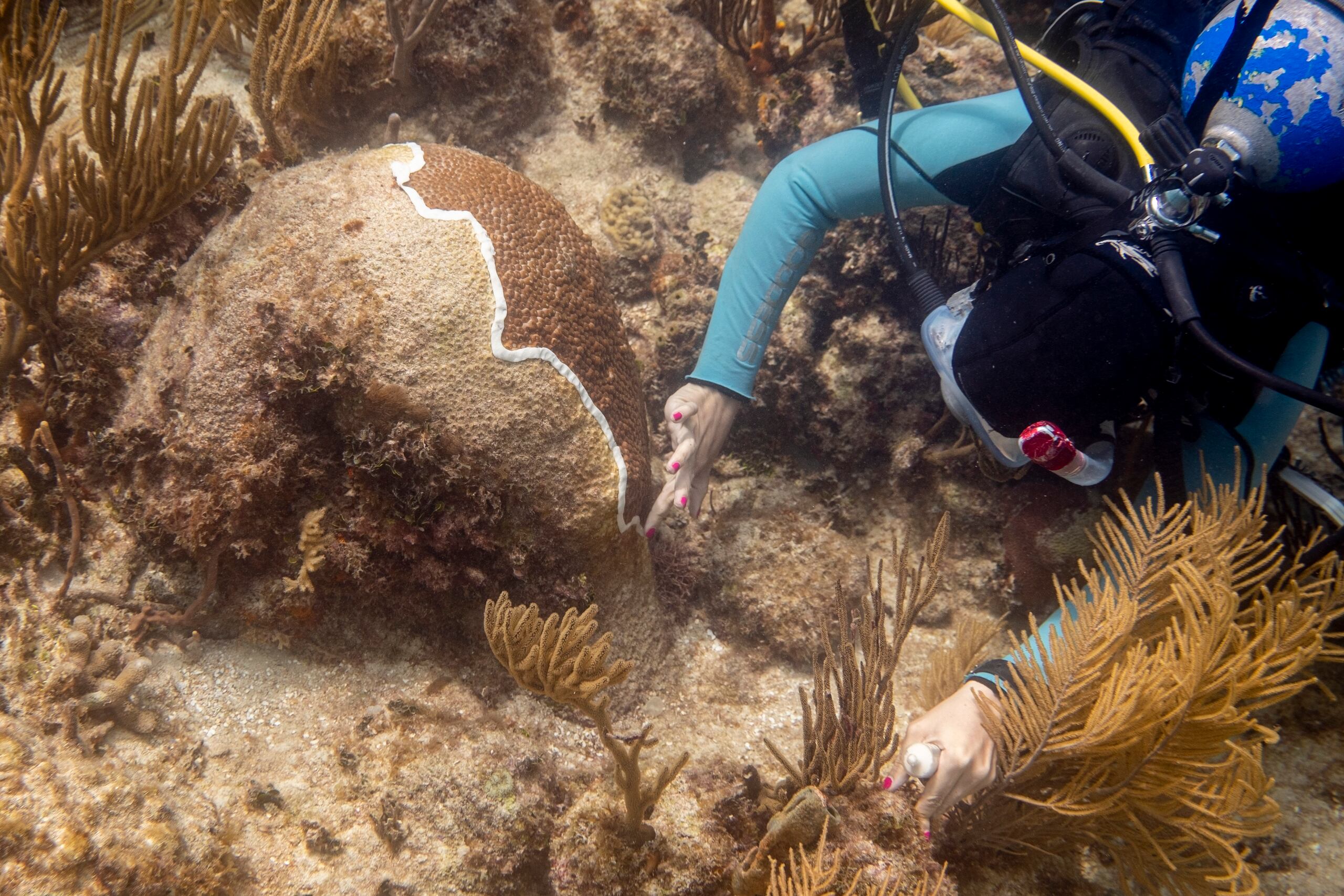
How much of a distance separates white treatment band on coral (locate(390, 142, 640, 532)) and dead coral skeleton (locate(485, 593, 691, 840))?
608 mm

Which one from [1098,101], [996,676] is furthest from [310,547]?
[1098,101]

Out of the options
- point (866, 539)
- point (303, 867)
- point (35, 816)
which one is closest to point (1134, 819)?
point (866, 539)

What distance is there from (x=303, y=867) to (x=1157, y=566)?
10.8ft

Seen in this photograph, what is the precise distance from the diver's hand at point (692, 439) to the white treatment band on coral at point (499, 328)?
22 centimetres

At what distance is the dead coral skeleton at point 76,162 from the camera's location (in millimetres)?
2154

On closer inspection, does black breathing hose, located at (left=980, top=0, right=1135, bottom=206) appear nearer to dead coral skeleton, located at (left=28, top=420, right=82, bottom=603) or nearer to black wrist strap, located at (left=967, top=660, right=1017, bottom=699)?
black wrist strap, located at (left=967, top=660, right=1017, bottom=699)

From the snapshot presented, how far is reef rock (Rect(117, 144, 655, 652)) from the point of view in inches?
90.1

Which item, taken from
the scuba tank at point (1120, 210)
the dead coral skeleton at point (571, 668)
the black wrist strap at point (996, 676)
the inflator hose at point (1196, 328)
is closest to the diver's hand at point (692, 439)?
the dead coral skeleton at point (571, 668)

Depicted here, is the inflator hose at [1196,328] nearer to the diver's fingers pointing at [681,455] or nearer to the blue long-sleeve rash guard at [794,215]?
the blue long-sleeve rash guard at [794,215]

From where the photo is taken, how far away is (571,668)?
2.18 metres

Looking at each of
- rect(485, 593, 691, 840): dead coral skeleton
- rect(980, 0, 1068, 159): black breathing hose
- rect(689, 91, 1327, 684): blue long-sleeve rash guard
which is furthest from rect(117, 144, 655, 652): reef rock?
rect(980, 0, 1068, 159): black breathing hose

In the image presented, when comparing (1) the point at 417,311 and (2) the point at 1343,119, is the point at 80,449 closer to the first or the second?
(1) the point at 417,311

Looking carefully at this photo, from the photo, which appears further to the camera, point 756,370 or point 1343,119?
point 756,370

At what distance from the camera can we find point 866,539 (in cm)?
337
